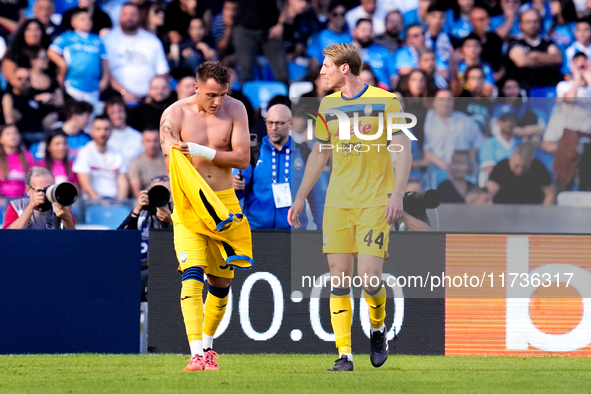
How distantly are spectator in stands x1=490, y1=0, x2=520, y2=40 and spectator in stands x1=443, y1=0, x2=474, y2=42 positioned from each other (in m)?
0.45

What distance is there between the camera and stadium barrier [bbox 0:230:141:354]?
767 cm

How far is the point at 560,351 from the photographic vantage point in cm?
767

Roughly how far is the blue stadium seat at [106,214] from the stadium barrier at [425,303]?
9.46ft

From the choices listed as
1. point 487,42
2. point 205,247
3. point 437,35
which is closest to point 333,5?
point 437,35

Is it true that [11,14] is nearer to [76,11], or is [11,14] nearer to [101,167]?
[76,11]

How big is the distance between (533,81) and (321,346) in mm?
7546

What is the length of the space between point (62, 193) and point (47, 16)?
5597 millimetres

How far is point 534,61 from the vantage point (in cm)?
1378

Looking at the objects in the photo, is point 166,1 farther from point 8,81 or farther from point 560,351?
point 560,351

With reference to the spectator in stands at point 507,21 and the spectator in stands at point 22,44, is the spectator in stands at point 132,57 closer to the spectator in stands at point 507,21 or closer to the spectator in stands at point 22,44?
the spectator in stands at point 22,44

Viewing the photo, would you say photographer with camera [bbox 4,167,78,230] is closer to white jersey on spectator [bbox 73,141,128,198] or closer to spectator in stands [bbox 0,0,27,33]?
white jersey on spectator [bbox 73,141,128,198]

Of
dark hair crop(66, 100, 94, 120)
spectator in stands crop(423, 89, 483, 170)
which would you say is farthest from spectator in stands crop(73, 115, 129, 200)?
spectator in stands crop(423, 89, 483, 170)

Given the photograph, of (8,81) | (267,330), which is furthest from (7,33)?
(267,330)

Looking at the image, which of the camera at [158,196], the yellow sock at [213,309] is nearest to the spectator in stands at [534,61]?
the camera at [158,196]
